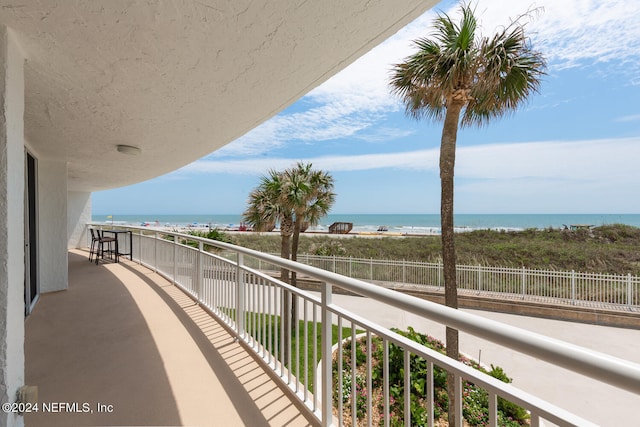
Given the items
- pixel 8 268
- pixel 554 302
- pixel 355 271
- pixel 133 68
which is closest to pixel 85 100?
pixel 133 68

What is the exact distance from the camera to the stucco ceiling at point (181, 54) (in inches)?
58.4

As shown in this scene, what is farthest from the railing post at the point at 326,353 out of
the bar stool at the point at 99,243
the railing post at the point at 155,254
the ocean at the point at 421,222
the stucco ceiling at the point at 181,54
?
the ocean at the point at 421,222

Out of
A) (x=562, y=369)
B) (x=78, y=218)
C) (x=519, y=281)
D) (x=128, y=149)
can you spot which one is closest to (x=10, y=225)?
(x=128, y=149)

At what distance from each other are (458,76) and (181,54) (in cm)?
487

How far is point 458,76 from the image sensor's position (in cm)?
507

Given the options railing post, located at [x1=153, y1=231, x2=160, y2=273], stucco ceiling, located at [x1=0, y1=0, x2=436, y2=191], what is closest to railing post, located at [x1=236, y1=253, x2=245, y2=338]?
stucco ceiling, located at [x1=0, y1=0, x2=436, y2=191]

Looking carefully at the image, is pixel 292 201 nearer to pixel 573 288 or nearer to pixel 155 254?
pixel 155 254

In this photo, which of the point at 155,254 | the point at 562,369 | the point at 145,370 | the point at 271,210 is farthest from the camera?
the point at 271,210

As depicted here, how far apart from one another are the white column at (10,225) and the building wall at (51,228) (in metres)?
4.02

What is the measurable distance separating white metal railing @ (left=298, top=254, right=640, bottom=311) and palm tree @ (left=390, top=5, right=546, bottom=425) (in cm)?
543

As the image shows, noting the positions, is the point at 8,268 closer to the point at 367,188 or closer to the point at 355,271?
the point at 355,271

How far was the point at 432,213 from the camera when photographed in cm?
7700

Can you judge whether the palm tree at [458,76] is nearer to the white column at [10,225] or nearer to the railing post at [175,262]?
the railing post at [175,262]

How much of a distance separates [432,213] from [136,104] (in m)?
81.1
